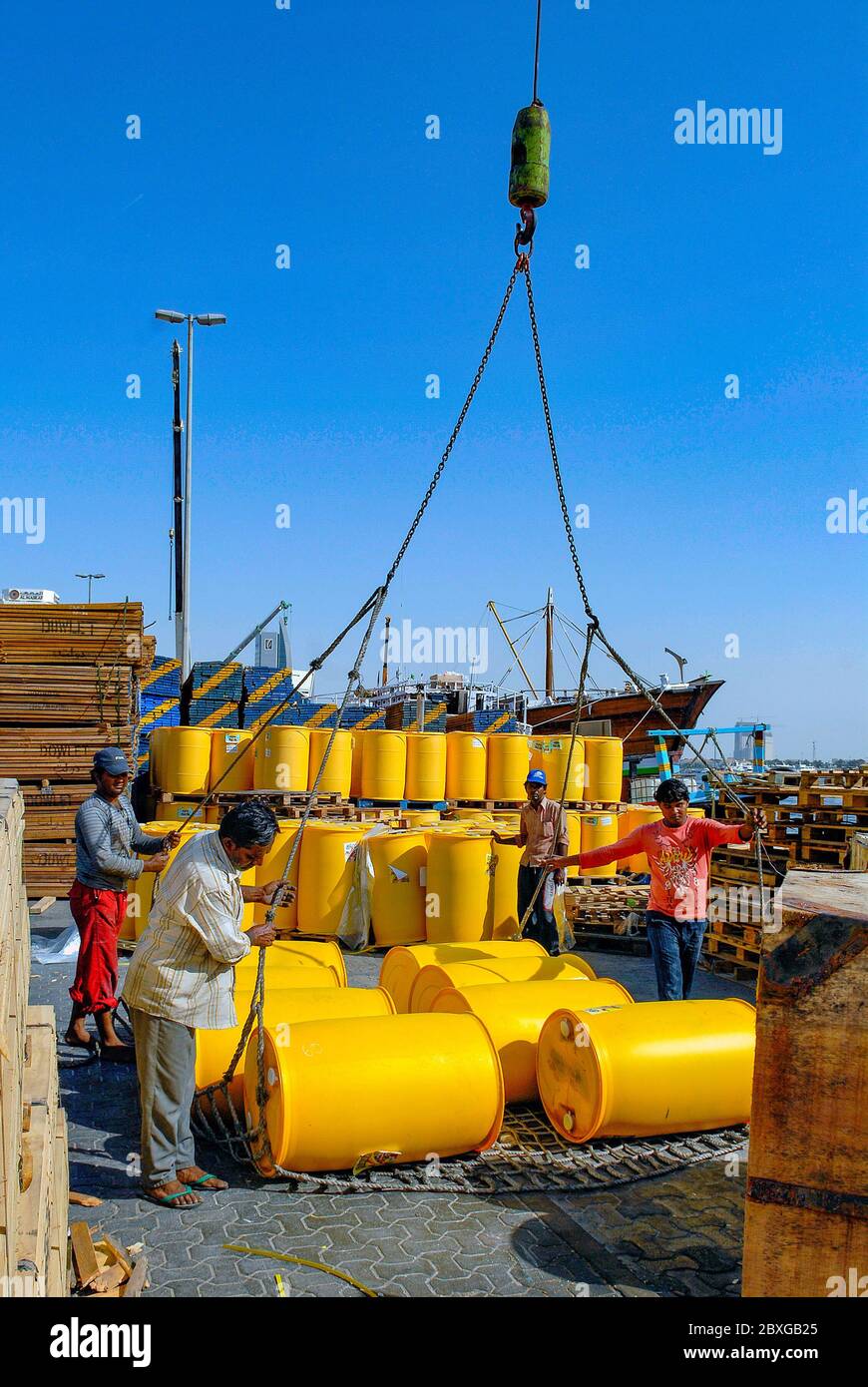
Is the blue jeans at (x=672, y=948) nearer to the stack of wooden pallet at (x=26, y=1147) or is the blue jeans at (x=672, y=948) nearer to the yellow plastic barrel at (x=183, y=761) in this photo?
the stack of wooden pallet at (x=26, y=1147)

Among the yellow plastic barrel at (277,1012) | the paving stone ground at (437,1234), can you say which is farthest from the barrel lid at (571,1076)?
the yellow plastic barrel at (277,1012)

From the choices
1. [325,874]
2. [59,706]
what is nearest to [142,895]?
[325,874]

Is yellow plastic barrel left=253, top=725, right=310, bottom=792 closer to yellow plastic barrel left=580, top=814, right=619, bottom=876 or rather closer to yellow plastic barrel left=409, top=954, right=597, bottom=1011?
yellow plastic barrel left=580, top=814, right=619, bottom=876

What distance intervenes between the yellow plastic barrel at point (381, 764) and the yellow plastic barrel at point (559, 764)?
6.39ft

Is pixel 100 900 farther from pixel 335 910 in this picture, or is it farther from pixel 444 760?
pixel 444 760

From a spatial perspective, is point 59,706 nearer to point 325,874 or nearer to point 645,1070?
point 325,874

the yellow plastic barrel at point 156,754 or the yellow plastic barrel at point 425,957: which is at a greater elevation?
the yellow plastic barrel at point 156,754

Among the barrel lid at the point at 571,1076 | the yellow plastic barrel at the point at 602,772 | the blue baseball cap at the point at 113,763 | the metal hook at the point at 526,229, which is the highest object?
the metal hook at the point at 526,229

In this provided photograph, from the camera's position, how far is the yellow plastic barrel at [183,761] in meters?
11.7

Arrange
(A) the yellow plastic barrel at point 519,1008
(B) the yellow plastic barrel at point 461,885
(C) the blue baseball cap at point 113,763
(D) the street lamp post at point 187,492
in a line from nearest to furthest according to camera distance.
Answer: (A) the yellow plastic barrel at point 519,1008 → (C) the blue baseball cap at point 113,763 → (B) the yellow plastic barrel at point 461,885 → (D) the street lamp post at point 187,492

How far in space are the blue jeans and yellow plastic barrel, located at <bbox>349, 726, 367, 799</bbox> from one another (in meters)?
6.43

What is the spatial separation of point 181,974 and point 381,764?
7.62 metres

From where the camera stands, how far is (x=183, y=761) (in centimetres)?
1173

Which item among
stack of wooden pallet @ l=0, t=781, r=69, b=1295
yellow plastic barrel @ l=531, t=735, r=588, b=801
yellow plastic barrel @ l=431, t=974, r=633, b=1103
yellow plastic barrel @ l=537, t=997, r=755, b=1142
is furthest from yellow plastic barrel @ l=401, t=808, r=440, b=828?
stack of wooden pallet @ l=0, t=781, r=69, b=1295
